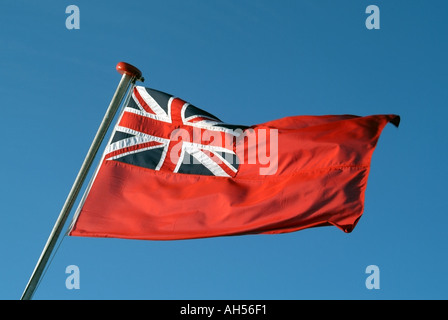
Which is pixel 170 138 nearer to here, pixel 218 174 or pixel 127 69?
pixel 218 174

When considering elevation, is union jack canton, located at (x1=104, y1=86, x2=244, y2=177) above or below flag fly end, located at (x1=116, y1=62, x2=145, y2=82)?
Result: below

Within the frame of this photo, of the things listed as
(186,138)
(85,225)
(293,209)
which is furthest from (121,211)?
(293,209)

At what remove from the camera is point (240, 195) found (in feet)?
42.0

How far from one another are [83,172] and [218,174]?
9.01ft

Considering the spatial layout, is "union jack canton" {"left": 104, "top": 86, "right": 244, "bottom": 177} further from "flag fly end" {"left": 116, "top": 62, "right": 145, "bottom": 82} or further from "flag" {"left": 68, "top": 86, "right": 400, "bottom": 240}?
"flag fly end" {"left": 116, "top": 62, "right": 145, "bottom": 82}

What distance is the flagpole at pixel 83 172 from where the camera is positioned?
35.4 feet

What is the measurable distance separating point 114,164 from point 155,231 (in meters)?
1.67

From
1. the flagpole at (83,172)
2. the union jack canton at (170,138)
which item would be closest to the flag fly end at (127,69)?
the flagpole at (83,172)

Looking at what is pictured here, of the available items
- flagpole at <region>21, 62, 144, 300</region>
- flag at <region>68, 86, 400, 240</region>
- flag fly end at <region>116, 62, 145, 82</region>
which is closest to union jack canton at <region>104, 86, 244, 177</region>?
flag at <region>68, 86, 400, 240</region>

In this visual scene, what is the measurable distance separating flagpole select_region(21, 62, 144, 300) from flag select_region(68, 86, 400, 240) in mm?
1119

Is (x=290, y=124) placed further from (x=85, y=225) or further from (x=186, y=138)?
(x=85, y=225)

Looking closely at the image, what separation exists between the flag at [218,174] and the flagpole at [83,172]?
44.0 inches

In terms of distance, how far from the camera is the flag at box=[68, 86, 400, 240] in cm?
1209

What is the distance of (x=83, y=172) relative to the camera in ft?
37.6
